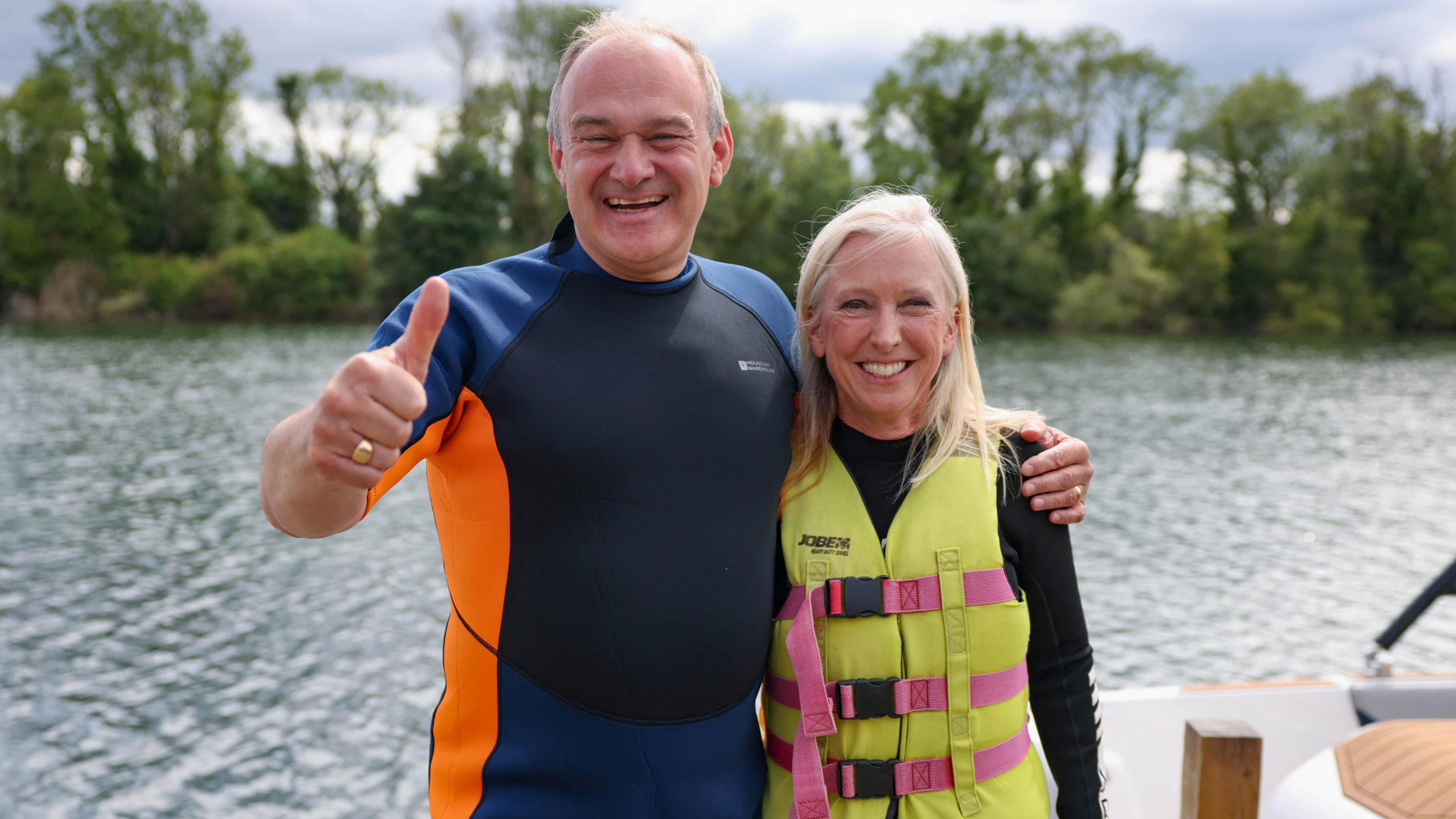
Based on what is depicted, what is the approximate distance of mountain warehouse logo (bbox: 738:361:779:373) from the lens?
2068 millimetres

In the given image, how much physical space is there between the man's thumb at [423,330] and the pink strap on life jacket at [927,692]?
1.00m

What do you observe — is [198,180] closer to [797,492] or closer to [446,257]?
[446,257]

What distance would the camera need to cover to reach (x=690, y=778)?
6.19 feet

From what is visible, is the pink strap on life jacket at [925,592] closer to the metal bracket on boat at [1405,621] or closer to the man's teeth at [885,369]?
the man's teeth at [885,369]

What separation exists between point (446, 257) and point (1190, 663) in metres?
39.5

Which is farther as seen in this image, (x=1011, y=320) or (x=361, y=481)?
(x=1011, y=320)

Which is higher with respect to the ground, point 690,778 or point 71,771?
point 690,778

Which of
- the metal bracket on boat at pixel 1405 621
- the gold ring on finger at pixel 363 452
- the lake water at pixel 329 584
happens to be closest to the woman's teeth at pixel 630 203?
the gold ring on finger at pixel 363 452

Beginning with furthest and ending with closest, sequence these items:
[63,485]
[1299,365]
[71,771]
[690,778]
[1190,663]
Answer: [1299,365]
[63,485]
[1190,663]
[71,771]
[690,778]

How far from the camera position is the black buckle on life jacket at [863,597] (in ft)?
6.51

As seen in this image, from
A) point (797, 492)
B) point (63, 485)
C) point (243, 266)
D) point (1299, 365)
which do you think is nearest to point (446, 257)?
point (243, 266)

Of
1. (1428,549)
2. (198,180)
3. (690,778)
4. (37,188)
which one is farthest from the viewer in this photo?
(198,180)

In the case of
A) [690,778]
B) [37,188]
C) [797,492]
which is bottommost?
[690,778]

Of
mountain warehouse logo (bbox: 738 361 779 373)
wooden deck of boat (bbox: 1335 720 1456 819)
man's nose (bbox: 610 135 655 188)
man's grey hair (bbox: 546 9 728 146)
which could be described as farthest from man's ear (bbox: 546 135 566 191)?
wooden deck of boat (bbox: 1335 720 1456 819)
